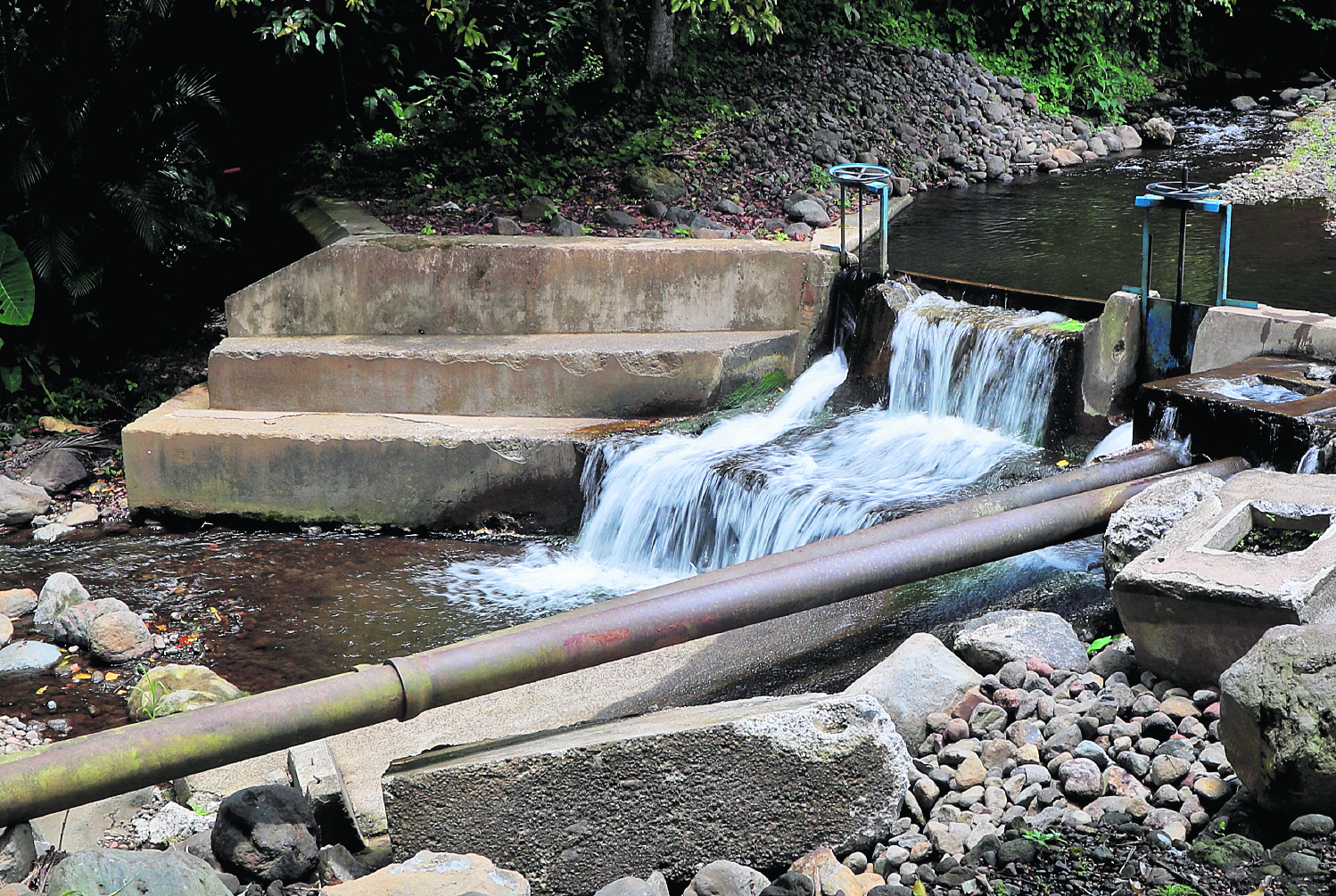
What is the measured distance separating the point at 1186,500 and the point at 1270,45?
19.5 metres

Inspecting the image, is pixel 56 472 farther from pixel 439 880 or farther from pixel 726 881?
pixel 726 881

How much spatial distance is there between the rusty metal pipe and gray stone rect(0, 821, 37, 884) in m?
0.04

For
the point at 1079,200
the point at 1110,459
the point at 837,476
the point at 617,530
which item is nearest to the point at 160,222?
the point at 617,530

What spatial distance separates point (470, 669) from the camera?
362 centimetres

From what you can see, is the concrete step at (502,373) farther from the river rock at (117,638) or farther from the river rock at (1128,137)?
the river rock at (1128,137)

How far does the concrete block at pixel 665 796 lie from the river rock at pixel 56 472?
20.9 ft

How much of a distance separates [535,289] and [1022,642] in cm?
513

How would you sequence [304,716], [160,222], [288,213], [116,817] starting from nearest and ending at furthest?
[304,716], [116,817], [160,222], [288,213]

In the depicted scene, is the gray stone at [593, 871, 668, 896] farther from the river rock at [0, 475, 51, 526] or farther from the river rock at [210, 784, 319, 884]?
the river rock at [0, 475, 51, 526]

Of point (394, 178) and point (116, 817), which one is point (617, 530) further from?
point (394, 178)

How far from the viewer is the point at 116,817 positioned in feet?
14.0

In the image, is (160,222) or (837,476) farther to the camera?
(160,222)

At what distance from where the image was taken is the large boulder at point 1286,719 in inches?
117

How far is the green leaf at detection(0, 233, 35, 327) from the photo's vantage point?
9047mm
